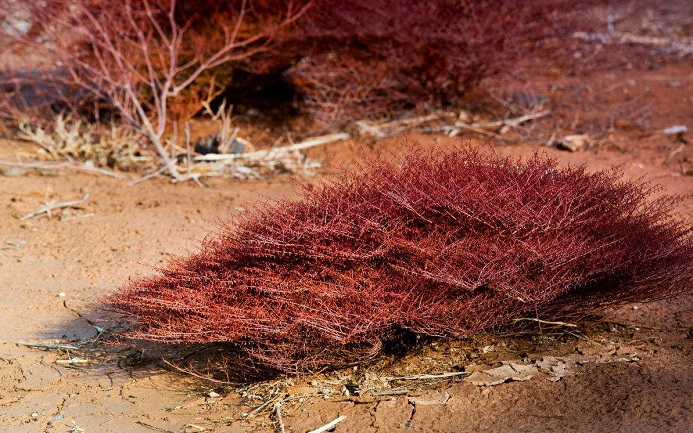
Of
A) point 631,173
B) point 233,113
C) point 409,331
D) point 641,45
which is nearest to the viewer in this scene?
point 409,331

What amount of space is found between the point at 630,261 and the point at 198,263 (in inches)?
65.7

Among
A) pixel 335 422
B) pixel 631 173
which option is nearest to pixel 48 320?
pixel 335 422

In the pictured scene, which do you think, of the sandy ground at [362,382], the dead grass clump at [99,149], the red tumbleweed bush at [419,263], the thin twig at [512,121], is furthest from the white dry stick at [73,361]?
the thin twig at [512,121]

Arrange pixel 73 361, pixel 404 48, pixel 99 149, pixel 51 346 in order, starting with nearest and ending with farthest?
pixel 73 361
pixel 51 346
pixel 99 149
pixel 404 48

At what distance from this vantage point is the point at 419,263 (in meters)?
3.12

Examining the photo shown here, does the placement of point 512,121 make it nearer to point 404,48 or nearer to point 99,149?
point 404,48

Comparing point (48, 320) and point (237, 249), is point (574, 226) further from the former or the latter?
point (48, 320)

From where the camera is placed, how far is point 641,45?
35.3 ft

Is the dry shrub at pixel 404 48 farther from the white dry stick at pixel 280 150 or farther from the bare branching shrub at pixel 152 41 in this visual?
the bare branching shrub at pixel 152 41

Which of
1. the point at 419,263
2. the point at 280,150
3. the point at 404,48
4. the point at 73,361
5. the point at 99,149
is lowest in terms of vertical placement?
the point at 280,150

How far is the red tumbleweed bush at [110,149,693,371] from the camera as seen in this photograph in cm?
307

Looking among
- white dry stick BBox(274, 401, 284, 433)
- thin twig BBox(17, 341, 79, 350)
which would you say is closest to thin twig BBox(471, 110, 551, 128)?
thin twig BBox(17, 341, 79, 350)

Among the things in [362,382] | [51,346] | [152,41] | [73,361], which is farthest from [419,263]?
[152,41]

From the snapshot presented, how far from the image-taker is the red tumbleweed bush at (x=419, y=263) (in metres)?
3.07
